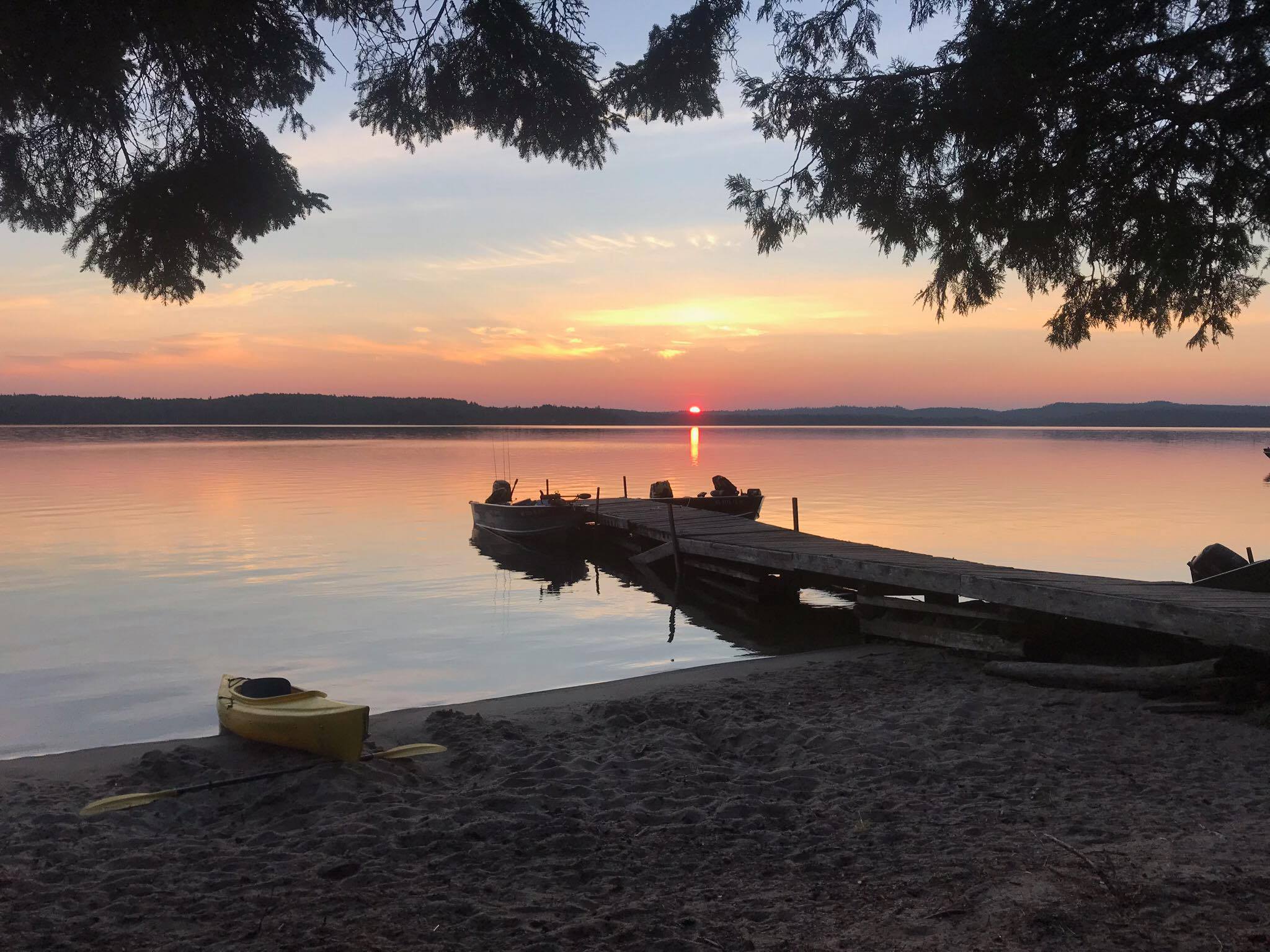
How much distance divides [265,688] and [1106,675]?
7.77 metres

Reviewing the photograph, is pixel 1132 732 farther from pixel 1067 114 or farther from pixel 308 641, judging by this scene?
pixel 308 641

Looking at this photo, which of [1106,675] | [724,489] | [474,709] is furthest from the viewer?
[724,489]

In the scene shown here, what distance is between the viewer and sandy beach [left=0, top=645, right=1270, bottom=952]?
13.9ft

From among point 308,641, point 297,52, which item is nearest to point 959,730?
point 297,52

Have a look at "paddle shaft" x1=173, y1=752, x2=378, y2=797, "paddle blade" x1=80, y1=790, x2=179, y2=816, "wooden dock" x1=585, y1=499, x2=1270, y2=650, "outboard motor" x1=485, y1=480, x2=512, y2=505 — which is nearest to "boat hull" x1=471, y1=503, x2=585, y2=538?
"outboard motor" x1=485, y1=480, x2=512, y2=505

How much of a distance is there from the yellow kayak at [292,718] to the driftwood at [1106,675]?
636 cm

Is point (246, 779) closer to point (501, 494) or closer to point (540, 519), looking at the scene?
point (540, 519)

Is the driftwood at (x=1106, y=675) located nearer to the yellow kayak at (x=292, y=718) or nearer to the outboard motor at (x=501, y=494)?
the yellow kayak at (x=292, y=718)

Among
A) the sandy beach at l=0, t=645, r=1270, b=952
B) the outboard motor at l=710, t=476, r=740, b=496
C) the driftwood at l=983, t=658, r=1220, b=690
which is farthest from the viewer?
the outboard motor at l=710, t=476, r=740, b=496

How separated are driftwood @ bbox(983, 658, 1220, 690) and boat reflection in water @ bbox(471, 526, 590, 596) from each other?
13315mm

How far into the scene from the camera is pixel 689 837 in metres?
5.64

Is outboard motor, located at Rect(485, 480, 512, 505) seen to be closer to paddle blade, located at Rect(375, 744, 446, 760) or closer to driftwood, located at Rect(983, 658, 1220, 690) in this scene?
driftwood, located at Rect(983, 658, 1220, 690)

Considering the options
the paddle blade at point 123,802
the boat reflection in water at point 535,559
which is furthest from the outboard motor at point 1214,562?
the boat reflection in water at point 535,559

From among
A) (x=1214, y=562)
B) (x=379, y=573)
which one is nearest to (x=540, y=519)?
(x=379, y=573)
